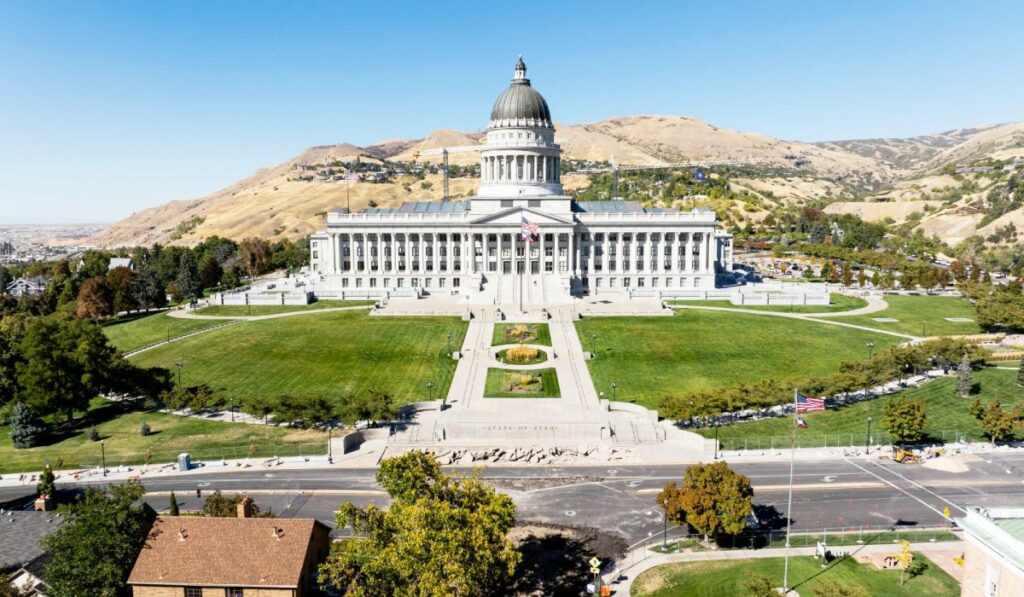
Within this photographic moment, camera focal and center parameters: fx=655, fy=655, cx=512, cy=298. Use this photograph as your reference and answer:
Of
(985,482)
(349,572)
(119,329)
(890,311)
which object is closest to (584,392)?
(985,482)

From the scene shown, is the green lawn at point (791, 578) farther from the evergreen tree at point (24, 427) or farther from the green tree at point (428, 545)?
the evergreen tree at point (24, 427)

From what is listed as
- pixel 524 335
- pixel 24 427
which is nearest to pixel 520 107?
pixel 524 335

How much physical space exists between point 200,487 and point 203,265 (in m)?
105

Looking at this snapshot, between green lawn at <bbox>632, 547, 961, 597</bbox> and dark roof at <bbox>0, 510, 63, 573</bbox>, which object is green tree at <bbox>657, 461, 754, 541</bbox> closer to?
green lawn at <bbox>632, 547, 961, 597</bbox>

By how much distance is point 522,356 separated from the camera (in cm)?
7650

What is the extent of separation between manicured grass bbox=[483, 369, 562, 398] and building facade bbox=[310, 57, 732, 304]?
154ft

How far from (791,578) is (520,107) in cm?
10597

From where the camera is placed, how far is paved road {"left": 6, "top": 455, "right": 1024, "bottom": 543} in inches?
1690

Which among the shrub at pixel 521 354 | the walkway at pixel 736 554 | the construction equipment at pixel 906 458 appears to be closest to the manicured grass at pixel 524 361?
the shrub at pixel 521 354

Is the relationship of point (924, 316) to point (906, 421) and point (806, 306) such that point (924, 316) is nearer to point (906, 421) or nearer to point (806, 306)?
point (806, 306)

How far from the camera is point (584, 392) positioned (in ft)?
219

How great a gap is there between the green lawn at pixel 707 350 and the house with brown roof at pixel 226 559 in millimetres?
39643

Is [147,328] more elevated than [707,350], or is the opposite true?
[147,328]

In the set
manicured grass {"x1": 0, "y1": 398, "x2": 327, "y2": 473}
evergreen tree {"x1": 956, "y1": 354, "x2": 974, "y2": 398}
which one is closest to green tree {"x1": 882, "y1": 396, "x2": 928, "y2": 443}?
evergreen tree {"x1": 956, "y1": 354, "x2": 974, "y2": 398}
